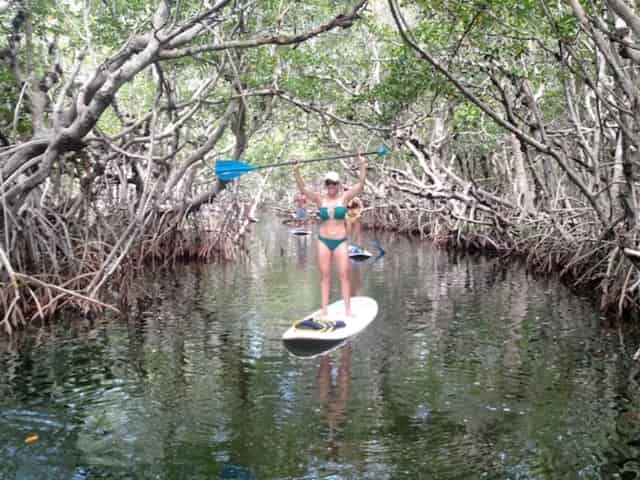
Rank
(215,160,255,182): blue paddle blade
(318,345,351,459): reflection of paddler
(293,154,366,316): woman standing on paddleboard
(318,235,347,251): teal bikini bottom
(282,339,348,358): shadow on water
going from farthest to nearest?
(215,160,255,182): blue paddle blade
(318,235,347,251): teal bikini bottom
(293,154,366,316): woman standing on paddleboard
(282,339,348,358): shadow on water
(318,345,351,459): reflection of paddler

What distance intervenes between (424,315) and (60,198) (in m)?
5.98

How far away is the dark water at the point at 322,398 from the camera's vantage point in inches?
173

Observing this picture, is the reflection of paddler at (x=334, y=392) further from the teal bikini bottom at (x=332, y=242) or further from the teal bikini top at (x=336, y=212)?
the teal bikini top at (x=336, y=212)

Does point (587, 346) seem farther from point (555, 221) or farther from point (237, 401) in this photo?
point (555, 221)

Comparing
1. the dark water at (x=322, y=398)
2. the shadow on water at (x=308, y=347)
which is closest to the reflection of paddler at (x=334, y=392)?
the dark water at (x=322, y=398)

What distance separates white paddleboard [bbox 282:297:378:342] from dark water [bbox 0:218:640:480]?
1.06ft

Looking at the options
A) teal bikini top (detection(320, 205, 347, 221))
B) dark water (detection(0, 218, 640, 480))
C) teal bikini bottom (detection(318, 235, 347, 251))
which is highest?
teal bikini top (detection(320, 205, 347, 221))

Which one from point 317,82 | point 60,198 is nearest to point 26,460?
point 60,198

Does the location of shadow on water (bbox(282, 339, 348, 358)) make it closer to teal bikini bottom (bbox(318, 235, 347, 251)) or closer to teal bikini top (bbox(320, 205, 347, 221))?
teal bikini bottom (bbox(318, 235, 347, 251))

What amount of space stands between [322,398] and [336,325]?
1.27m

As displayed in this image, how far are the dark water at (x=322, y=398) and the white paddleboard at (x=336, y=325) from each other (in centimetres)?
32

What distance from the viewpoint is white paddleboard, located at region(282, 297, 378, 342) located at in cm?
647

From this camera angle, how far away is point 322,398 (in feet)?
18.6

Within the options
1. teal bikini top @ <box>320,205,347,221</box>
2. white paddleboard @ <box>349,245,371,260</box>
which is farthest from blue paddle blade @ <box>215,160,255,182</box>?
white paddleboard @ <box>349,245,371,260</box>
